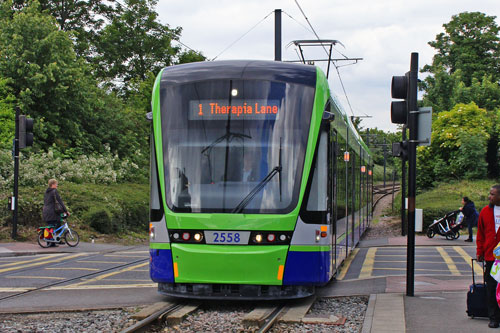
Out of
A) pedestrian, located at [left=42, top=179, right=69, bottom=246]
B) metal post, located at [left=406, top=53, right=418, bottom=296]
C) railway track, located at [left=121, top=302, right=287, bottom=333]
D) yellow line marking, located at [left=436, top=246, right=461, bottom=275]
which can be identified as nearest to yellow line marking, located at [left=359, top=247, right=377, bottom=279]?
yellow line marking, located at [left=436, top=246, right=461, bottom=275]

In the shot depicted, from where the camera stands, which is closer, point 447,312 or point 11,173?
point 447,312

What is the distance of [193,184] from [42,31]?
21.6 meters

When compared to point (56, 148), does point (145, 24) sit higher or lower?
higher

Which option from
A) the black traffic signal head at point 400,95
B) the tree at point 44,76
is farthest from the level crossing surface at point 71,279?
the tree at point 44,76

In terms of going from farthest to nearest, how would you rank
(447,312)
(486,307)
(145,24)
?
(145,24), (447,312), (486,307)

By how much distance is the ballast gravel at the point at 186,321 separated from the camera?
7629mm

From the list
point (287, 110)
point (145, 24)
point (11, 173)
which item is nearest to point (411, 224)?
point (287, 110)

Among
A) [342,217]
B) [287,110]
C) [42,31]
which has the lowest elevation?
[342,217]

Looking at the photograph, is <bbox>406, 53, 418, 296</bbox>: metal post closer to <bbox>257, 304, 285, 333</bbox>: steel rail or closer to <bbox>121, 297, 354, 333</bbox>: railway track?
<bbox>121, 297, 354, 333</bbox>: railway track

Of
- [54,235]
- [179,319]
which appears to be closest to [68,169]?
[54,235]

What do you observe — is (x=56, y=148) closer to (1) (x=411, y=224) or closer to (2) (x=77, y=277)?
(2) (x=77, y=277)

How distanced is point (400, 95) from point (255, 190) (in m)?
2.88

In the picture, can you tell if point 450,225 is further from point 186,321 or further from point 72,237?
point 186,321

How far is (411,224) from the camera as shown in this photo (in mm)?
9992
